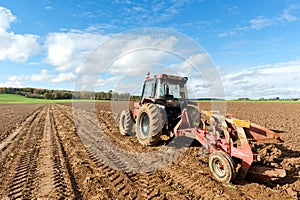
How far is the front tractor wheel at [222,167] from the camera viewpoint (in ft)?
12.7

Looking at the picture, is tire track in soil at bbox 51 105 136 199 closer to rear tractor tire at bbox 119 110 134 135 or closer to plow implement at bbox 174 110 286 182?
plow implement at bbox 174 110 286 182

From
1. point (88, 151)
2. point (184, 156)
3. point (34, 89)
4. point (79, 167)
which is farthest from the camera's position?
point (34, 89)

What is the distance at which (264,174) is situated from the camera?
3.93m

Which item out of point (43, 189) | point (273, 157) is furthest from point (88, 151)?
point (273, 157)

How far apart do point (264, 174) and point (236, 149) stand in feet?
2.06

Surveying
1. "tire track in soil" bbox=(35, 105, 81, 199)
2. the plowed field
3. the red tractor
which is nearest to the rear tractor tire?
the red tractor

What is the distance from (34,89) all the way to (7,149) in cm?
9634

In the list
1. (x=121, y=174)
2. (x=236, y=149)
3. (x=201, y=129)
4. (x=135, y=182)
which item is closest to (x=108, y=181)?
(x=121, y=174)

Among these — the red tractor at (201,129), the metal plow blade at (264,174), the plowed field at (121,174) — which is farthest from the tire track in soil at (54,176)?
the metal plow blade at (264,174)

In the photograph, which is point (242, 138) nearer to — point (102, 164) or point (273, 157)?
point (273, 157)

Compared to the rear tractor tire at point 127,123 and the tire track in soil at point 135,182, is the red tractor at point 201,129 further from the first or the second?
the tire track in soil at point 135,182

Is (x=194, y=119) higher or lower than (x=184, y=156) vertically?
higher

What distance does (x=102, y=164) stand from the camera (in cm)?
523

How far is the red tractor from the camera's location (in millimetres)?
4000
